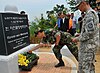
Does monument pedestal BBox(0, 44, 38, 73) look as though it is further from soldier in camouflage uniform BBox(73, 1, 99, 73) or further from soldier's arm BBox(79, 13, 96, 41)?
soldier's arm BBox(79, 13, 96, 41)

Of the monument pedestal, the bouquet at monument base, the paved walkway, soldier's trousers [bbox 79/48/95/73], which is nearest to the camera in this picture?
soldier's trousers [bbox 79/48/95/73]

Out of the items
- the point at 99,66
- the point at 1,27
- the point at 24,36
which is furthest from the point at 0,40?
the point at 99,66

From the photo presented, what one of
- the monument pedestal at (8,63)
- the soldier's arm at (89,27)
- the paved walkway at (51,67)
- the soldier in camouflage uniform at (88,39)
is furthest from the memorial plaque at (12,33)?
the soldier's arm at (89,27)

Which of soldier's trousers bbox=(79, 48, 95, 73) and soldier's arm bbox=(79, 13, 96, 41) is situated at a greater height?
soldier's arm bbox=(79, 13, 96, 41)

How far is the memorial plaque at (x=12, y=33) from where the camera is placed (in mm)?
5855

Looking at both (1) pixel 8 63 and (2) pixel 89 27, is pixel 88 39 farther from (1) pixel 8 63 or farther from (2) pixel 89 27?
(1) pixel 8 63

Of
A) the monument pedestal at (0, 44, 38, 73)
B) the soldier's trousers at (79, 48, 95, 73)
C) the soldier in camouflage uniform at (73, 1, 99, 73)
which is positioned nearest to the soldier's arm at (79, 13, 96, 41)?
the soldier in camouflage uniform at (73, 1, 99, 73)

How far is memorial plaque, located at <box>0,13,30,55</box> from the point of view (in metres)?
5.86

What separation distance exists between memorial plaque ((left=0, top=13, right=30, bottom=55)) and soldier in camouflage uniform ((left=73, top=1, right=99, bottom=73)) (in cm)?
209

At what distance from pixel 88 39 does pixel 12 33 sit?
257cm

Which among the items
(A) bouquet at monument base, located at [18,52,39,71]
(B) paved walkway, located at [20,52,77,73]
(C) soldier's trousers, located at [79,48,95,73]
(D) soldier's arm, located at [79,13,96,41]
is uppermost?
(D) soldier's arm, located at [79,13,96,41]

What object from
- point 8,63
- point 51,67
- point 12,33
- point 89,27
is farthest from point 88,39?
point 51,67

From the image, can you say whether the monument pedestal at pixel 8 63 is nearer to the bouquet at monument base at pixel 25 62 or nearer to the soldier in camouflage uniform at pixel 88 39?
the bouquet at monument base at pixel 25 62

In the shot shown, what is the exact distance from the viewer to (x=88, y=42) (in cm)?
432
